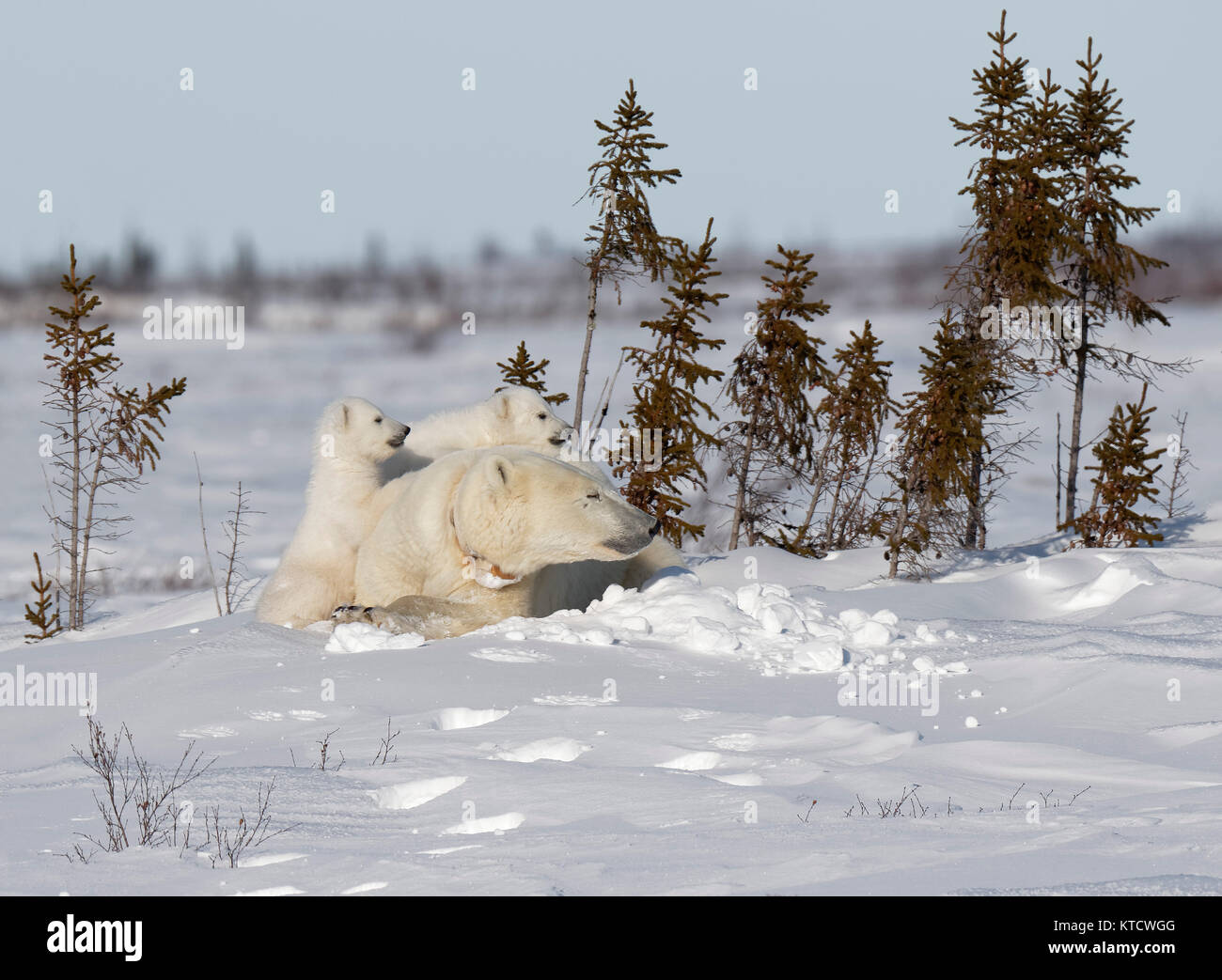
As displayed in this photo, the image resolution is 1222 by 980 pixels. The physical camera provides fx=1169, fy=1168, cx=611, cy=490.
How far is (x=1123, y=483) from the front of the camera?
1463cm

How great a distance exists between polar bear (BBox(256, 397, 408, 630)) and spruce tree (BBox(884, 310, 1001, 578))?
6.49 metres

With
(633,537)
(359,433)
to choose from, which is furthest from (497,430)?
(633,537)

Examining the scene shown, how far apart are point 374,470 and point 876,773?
495 centimetres

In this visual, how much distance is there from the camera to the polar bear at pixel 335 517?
8109 mm

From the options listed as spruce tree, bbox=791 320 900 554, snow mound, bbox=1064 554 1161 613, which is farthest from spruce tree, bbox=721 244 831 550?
snow mound, bbox=1064 554 1161 613

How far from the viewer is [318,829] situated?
11.8 ft


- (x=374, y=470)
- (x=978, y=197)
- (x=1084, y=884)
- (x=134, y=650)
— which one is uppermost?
(x=978, y=197)

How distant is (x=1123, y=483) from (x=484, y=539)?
10.4 m

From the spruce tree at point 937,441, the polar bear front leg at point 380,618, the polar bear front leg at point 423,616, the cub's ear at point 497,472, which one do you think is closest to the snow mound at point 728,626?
the polar bear front leg at point 423,616

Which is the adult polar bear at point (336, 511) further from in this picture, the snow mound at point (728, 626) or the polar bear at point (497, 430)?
the snow mound at point (728, 626)

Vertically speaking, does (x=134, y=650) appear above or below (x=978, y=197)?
below

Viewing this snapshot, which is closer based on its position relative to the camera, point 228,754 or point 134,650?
point 228,754
